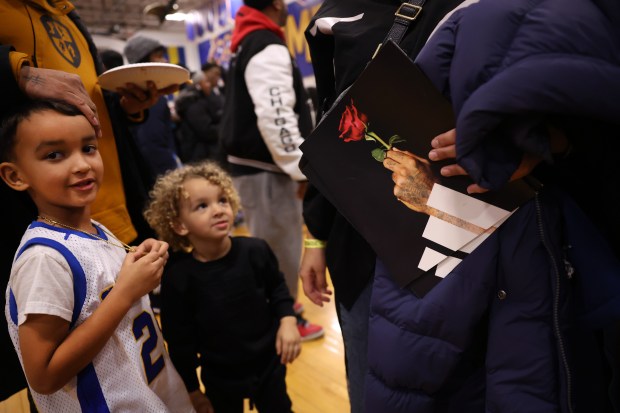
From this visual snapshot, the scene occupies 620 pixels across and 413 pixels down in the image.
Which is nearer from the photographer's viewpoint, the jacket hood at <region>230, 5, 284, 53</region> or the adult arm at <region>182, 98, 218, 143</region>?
the jacket hood at <region>230, 5, 284, 53</region>

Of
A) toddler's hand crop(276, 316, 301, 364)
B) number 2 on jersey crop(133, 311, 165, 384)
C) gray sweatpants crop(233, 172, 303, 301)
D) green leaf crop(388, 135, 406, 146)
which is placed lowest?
gray sweatpants crop(233, 172, 303, 301)

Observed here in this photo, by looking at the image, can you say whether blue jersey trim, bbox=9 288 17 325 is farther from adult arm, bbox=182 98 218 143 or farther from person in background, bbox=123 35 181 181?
adult arm, bbox=182 98 218 143

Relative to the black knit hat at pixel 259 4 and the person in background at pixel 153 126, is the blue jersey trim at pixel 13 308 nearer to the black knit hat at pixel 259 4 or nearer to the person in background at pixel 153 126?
the black knit hat at pixel 259 4

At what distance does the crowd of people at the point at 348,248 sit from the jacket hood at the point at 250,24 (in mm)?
864

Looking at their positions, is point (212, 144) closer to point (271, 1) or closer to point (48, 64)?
point (271, 1)

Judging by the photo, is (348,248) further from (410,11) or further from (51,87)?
(51,87)

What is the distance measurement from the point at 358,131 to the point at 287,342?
2.48 ft

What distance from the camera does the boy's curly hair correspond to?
4.05 ft

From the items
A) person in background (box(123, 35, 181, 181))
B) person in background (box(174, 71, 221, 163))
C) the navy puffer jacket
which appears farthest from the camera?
person in background (box(174, 71, 221, 163))

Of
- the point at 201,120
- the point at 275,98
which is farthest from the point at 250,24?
the point at 201,120

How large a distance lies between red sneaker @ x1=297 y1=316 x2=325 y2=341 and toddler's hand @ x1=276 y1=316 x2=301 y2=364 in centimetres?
95

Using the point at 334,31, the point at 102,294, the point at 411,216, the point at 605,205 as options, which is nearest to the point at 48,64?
the point at 102,294

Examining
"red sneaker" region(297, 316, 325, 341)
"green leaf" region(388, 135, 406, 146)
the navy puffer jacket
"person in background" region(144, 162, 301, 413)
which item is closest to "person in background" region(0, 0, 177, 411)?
"person in background" region(144, 162, 301, 413)

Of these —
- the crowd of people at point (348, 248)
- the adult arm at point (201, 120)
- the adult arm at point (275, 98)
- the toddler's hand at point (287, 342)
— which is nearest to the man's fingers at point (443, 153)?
the crowd of people at point (348, 248)
